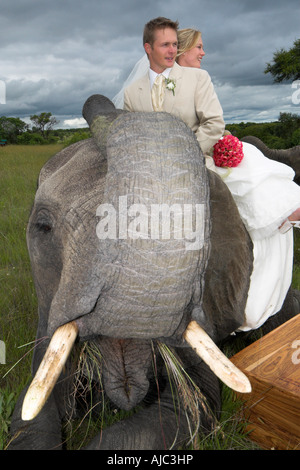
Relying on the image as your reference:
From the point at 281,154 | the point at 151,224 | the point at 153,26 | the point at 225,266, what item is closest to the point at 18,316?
the point at 225,266

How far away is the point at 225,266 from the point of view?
1.86 meters

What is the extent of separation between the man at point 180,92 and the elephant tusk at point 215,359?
1142 millimetres

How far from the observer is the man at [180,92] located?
2203 mm

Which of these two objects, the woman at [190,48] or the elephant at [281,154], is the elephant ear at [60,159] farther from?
the elephant at [281,154]

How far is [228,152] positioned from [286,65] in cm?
1430

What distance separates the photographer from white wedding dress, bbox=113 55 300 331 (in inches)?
87.5

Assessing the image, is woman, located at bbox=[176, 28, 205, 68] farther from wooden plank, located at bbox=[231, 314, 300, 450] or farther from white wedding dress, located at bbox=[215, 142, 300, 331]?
wooden plank, located at bbox=[231, 314, 300, 450]

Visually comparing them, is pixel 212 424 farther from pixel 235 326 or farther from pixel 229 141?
pixel 229 141

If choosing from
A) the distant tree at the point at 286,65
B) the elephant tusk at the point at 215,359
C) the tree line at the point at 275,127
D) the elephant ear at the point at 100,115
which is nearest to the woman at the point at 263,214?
the elephant ear at the point at 100,115

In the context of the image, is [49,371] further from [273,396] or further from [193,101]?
[193,101]

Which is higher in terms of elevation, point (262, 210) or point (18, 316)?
point (262, 210)

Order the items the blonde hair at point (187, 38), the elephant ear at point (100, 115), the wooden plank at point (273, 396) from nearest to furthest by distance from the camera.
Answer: the elephant ear at point (100, 115)
the wooden plank at point (273, 396)
the blonde hair at point (187, 38)

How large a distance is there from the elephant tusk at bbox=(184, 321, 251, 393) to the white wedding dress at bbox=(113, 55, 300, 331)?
909mm

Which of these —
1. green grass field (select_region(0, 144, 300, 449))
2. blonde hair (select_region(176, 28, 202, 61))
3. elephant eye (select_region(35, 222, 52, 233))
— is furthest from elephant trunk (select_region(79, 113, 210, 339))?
blonde hair (select_region(176, 28, 202, 61))
